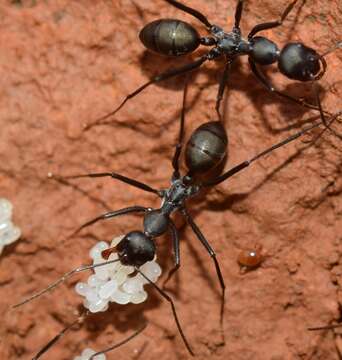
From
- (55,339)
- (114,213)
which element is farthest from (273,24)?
(55,339)

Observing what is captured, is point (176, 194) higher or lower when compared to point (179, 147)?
lower

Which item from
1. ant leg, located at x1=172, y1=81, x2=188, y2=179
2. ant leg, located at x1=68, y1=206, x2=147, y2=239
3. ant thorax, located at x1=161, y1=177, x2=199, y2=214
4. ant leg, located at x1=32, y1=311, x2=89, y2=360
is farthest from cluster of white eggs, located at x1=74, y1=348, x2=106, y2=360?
ant leg, located at x1=172, y1=81, x2=188, y2=179

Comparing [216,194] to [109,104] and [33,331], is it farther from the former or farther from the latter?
[33,331]

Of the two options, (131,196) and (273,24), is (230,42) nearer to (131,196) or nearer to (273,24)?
(273,24)

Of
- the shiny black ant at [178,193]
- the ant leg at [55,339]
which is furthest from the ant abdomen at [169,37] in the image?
the ant leg at [55,339]

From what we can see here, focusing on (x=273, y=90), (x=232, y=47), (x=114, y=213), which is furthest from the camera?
(x=232, y=47)

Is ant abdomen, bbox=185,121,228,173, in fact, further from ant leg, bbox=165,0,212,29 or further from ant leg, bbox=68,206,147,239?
ant leg, bbox=165,0,212,29
